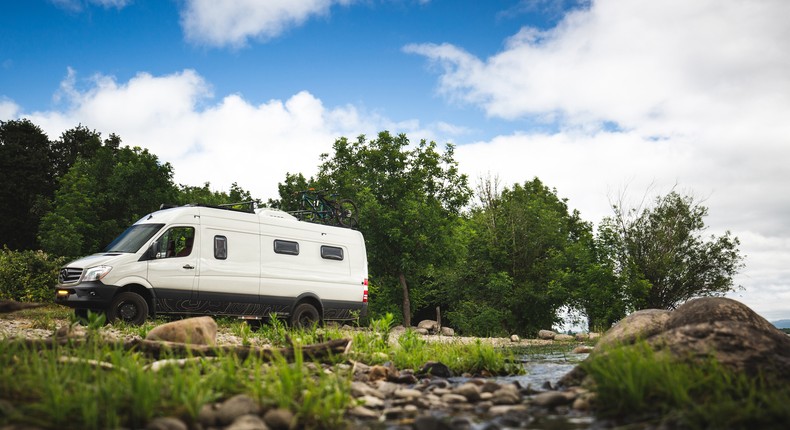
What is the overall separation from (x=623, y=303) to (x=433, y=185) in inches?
473

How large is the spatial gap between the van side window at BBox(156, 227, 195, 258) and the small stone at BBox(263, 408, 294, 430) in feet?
29.9

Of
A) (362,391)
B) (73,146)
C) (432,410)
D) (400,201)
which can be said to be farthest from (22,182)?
(432,410)

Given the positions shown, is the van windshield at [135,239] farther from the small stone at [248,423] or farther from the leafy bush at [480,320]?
the leafy bush at [480,320]

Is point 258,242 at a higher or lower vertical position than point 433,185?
lower

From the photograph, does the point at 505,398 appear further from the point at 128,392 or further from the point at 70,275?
the point at 70,275

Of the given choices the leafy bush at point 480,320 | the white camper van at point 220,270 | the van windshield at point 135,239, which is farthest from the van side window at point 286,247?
the leafy bush at point 480,320

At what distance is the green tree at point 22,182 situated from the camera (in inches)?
1499

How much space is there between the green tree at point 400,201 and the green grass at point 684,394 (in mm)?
22625

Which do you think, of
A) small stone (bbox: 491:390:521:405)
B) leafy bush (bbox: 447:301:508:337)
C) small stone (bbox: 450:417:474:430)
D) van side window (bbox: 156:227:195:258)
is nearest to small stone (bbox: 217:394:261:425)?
small stone (bbox: 450:417:474:430)

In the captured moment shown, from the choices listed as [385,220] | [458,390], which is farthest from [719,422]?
[385,220]

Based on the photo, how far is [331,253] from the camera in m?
15.4

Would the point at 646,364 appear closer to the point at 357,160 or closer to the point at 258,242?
the point at 258,242

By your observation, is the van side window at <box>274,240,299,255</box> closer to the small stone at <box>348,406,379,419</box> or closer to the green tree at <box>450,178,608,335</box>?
the small stone at <box>348,406,379,419</box>

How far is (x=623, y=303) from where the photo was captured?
94.2 ft
